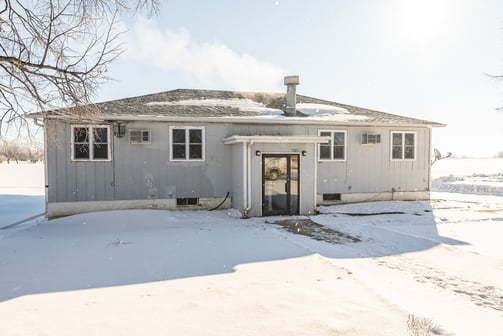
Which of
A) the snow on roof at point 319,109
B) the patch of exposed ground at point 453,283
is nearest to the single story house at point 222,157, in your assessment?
the snow on roof at point 319,109

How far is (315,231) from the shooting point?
7.75 metres

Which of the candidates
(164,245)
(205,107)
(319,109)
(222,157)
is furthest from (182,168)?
(319,109)

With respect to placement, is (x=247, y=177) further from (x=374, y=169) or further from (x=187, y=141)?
(x=374, y=169)

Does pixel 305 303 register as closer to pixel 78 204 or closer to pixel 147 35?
pixel 147 35

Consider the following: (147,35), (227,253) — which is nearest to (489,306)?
(227,253)

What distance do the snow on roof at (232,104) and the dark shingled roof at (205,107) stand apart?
10cm

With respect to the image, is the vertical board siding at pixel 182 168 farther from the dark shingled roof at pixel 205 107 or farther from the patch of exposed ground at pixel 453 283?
the patch of exposed ground at pixel 453 283

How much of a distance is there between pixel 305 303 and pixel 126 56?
19.8ft

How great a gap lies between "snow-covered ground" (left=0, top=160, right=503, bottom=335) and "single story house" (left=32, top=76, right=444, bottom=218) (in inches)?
61.9

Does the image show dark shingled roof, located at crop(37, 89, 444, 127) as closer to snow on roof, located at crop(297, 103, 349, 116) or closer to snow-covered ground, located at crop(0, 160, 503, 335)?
snow on roof, located at crop(297, 103, 349, 116)

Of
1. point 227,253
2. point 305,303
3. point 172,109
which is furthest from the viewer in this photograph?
point 172,109

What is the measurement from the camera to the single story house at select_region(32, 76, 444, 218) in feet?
31.8

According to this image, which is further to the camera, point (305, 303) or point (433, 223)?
point (433, 223)

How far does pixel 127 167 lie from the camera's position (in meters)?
10.1
